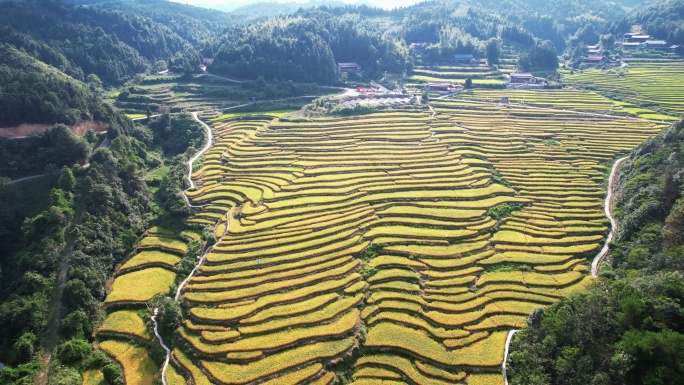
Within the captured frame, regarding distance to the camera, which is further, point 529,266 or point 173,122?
point 173,122

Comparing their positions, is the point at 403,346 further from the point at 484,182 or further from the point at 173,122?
the point at 173,122

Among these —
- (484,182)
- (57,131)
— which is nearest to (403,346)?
(484,182)

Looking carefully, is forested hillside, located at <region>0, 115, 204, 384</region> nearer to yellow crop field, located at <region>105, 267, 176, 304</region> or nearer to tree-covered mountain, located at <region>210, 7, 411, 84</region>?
yellow crop field, located at <region>105, 267, 176, 304</region>

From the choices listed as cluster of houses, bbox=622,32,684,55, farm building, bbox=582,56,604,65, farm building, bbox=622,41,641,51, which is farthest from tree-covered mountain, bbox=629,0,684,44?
farm building, bbox=582,56,604,65

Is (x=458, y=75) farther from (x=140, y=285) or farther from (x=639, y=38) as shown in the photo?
(x=140, y=285)

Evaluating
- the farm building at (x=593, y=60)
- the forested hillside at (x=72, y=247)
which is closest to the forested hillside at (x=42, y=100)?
the forested hillside at (x=72, y=247)
